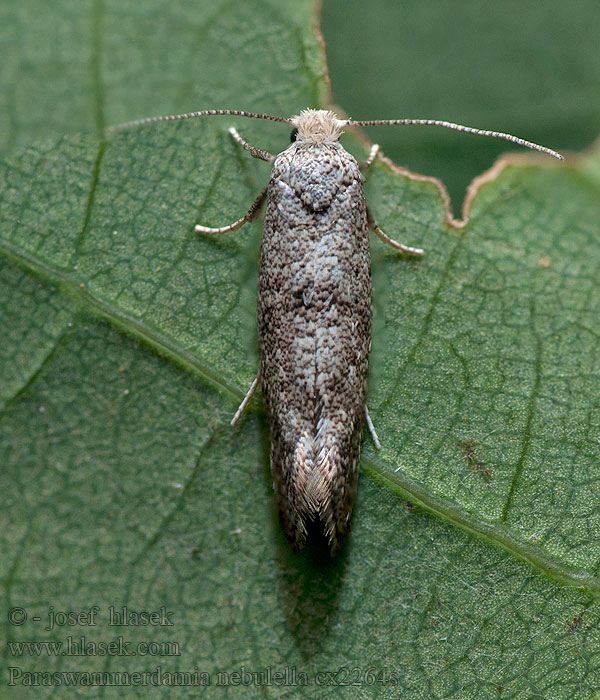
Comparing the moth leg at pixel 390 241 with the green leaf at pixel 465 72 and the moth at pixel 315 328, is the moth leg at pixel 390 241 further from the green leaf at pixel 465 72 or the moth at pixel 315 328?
the green leaf at pixel 465 72

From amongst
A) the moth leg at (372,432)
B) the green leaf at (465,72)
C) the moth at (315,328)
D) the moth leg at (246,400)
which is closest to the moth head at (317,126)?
the moth at (315,328)

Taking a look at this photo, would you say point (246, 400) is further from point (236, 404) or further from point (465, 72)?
point (465, 72)

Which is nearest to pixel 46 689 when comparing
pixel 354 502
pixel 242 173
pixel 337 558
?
pixel 337 558

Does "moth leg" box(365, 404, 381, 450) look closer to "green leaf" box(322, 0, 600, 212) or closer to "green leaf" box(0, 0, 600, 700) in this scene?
"green leaf" box(0, 0, 600, 700)

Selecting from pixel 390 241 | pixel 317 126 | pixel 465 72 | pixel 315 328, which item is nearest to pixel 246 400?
pixel 315 328

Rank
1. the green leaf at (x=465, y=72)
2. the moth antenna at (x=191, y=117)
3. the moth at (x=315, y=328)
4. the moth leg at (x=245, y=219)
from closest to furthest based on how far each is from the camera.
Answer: the moth at (x=315, y=328) < the moth antenna at (x=191, y=117) < the moth leg at (x=245, y=219) < the green leaf at (x=465, y=72)

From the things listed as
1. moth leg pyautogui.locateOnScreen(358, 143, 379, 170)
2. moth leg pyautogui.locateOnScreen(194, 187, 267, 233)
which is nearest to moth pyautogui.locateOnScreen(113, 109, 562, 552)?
→ moth leg pyautogui.locateOnScreen(194, 187, 267, 233)

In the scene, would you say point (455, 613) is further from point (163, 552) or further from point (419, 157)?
point (419, 157)
